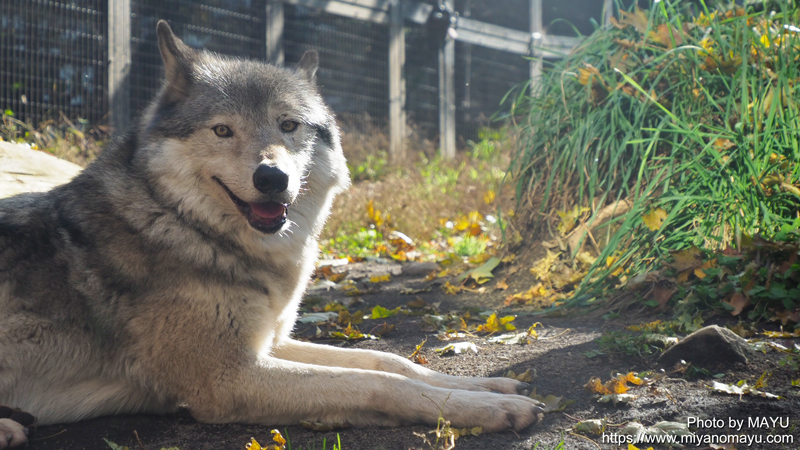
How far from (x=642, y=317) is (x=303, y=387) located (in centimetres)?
204

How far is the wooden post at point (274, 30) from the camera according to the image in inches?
357

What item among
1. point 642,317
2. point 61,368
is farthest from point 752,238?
point 61,368

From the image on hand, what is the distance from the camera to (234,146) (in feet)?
8.64

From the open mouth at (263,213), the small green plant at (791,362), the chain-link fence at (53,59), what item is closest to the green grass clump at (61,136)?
the chain-link fence at (53,59)

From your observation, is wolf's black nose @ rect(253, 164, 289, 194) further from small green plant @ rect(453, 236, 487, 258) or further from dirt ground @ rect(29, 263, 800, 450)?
small green plant @ rect(453, 236, 487, 258)

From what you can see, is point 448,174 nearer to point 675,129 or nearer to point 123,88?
point 123,88

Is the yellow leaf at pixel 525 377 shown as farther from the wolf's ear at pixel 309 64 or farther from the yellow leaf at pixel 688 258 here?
the wolf's ear at pixel 309 64

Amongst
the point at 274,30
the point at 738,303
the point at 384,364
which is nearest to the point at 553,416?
the point at 384,364

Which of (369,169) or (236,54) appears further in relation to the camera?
(369,169)

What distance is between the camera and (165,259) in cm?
257

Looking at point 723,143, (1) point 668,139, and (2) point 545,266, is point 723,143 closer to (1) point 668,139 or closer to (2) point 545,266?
(1) point 668,139

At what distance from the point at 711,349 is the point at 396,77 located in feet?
28.7

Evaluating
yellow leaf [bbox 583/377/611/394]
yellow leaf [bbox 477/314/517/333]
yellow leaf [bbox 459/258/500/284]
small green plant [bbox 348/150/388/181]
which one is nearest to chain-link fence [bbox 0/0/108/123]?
small green plant [bbox 348/150/388/181]

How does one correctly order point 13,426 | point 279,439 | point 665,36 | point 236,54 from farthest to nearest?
point 236,54 < point 665,36 < point 13,426 < point 279,439
